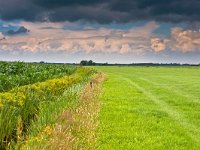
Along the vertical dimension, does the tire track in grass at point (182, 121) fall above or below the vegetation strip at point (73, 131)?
below

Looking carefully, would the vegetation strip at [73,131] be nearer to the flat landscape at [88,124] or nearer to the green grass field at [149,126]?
the flat landscape at [88,124]

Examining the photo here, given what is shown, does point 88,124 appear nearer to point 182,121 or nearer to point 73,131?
point 73,131

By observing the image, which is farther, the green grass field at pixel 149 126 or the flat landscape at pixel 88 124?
the green grass field at pixel 149 126

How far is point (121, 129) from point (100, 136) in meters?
2.17

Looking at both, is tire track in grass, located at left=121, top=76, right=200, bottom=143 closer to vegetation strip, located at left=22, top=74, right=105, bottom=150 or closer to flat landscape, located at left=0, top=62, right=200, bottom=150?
flat landscape, located at left=0, top=62, right=200, bottom=150

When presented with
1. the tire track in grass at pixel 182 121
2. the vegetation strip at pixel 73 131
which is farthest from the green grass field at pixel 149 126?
the vegetation strip at pixel 73 131

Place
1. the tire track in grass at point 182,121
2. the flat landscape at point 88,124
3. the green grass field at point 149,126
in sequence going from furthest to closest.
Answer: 1. the tire track in grass at point 182,121
2. the green grass field at point 149,126
3. the flat landscape at point 88,124

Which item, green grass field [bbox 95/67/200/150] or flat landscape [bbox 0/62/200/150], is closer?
flat landscape [bbox 0/62/200/150]

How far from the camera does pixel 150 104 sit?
30.6m

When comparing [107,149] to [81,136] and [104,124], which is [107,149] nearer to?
[81,136]

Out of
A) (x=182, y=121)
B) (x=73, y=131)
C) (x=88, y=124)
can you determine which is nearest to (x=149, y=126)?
(x=182, y=121)

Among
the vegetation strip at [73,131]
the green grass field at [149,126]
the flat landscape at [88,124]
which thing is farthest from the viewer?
the green grass field at [149,126]

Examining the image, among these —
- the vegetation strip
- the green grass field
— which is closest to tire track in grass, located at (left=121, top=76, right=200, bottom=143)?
the green grass field

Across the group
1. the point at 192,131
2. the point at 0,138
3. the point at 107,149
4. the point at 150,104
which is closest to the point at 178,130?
the point at 192,131
